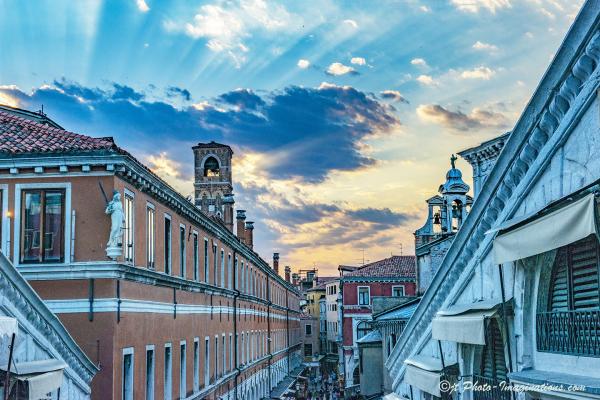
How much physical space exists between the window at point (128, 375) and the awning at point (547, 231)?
10195mm

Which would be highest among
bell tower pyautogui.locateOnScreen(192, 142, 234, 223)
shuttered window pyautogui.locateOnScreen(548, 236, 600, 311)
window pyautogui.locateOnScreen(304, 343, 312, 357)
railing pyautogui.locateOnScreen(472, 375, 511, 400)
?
bell tower pyautogui.locateOnScreen(192, 142, 234, 223)

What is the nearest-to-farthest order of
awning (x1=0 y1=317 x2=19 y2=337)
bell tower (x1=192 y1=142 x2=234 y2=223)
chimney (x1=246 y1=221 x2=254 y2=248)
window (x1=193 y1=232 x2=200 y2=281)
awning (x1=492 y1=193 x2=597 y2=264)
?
awning (x1=492 y1=193 x2=597 y2=264) < awning (x1=0 y1=317 x2=19 y2=337) < window (x1=193 y1=232 x2=200 y2=281) < chimney (x1=246 y1=221 x2=254 y2=248) < bell tower (x1=192 y1=142 x2=234 y2=223)

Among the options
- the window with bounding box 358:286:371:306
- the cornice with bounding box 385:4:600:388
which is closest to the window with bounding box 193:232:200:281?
the cornice with bounding box 385:4:600:388

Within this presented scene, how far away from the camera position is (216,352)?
1200 inches

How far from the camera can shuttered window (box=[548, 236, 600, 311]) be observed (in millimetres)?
9164

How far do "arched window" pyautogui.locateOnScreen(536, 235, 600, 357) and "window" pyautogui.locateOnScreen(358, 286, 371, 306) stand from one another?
5224cm

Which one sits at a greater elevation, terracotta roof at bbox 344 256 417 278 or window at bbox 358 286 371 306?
terracotta roof at bbox 344 256 417 278

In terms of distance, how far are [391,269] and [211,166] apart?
873 inches

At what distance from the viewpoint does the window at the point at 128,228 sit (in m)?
17.8

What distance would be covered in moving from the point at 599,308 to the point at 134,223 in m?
12.2

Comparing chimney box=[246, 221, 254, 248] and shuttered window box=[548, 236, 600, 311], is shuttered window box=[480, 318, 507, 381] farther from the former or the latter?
chimney box=[246, 221, 254, 248]

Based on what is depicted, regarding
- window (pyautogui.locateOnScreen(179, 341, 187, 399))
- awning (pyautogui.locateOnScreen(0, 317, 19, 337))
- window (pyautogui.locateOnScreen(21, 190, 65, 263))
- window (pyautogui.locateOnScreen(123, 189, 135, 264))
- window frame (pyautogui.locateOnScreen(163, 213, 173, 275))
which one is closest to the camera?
awning (pyautogui.locateOnScreen(0, 317, 19, 337))

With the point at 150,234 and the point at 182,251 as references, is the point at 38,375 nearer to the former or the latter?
the point at 150,234

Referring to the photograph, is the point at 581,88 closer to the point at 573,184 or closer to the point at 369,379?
the point at 573,184
